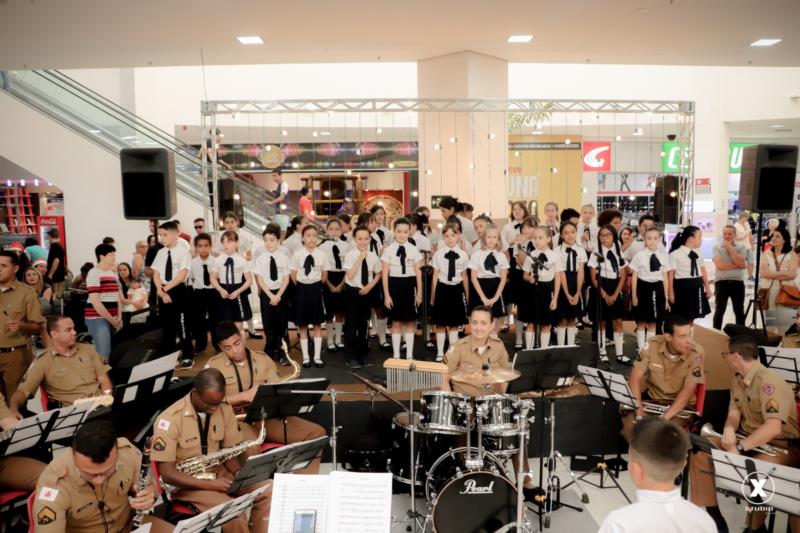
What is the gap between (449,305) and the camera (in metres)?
8.07

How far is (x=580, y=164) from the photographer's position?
787 inches

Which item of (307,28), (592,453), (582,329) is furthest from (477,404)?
(307,28)

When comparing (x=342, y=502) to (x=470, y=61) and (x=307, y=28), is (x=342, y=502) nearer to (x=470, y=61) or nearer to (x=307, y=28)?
(x=307, y=28)

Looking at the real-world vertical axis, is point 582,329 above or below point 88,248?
below

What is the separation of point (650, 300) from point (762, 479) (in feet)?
14.2

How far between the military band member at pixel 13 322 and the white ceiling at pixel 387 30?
377 centimetres

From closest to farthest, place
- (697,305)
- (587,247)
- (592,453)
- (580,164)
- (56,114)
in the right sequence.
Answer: (592,453) < (697,305) < (587,247) < (56,114) < (580,164)

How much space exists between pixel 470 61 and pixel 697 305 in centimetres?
606

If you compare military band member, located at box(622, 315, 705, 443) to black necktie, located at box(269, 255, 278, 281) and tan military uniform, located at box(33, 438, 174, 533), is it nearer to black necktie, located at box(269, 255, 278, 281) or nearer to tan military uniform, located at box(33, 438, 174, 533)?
tan military uniform, located at box(33, 438, 174, 533)

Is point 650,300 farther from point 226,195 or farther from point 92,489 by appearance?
point 226,195

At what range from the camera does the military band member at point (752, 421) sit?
4773 millimetres

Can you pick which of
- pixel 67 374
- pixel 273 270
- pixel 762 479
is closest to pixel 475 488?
pixel 762 479

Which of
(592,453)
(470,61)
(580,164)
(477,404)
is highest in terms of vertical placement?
(470,61)

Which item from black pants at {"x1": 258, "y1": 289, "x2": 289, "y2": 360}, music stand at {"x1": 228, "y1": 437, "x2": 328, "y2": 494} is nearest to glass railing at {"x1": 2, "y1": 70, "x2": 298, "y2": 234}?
black pants at {"x1": 258, "y1": 289, "x2": 289, "y2": 360}
